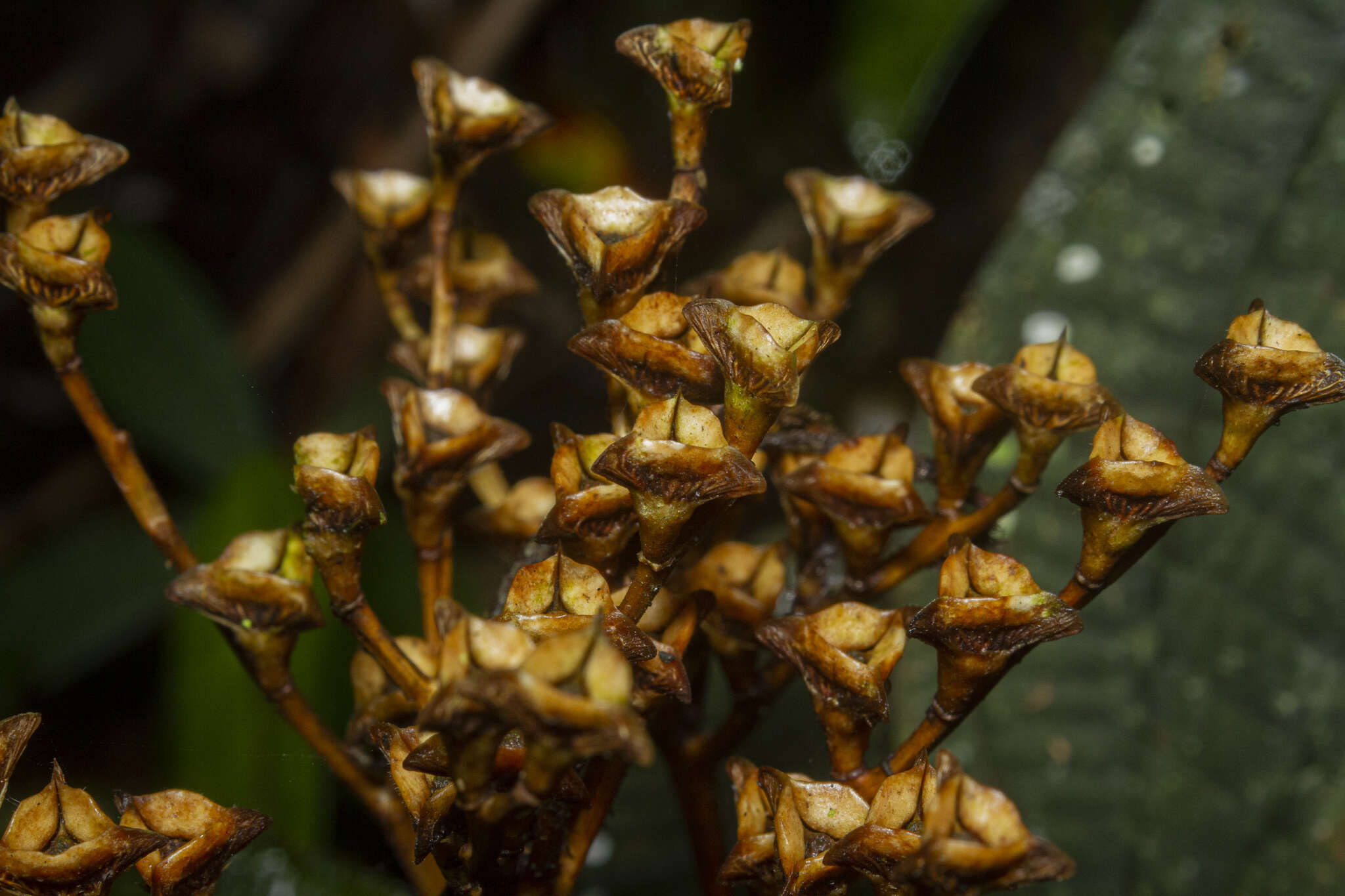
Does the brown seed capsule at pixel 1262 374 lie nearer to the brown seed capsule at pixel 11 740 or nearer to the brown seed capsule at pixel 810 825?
the brown seed capsule at pixel 810 825

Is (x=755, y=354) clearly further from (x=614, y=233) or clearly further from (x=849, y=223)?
(x=849, y=223)

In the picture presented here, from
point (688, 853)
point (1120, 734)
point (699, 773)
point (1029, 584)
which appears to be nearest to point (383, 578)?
point (688, 853)

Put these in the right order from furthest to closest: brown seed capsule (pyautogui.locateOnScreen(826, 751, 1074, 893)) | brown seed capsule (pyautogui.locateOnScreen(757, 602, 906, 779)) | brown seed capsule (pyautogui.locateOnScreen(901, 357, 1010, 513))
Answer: brown seed capsule (pyautogui.locateOnScreen(901, 357, 1010, 513)) → brown seed capsule (pyautogui.locateOnScreen(757, 602, 906, 779)) → brown seed capsule (pyautogui.locateOnScreen(826, 751, 1074, 893))

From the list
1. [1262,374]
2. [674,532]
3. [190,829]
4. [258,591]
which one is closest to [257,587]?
[258,591]

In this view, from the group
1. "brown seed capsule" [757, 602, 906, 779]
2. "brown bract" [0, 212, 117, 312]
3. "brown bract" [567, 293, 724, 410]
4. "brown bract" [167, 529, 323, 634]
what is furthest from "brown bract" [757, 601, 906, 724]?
"brown bract" [0, 212, 117, 312]

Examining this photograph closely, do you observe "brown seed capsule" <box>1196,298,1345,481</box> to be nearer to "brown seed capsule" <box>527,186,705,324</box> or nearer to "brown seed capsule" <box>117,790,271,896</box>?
"brown seed capsule" <box>527,186,705,324</box>

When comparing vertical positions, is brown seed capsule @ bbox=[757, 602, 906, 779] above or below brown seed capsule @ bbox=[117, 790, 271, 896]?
above
